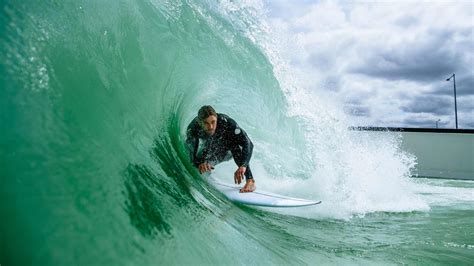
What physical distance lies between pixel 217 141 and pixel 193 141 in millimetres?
247

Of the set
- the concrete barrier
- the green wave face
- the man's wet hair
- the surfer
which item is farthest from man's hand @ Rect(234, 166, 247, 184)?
the concrete barrier

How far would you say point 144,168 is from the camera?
8.73 ft

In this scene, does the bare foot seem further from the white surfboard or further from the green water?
the green water

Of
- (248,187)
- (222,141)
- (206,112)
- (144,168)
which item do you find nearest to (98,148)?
(144,168)

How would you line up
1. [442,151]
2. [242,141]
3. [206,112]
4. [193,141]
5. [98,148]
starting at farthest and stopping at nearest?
[442,151] < [193,141] < [242,141] < [206,112] < [98,148]

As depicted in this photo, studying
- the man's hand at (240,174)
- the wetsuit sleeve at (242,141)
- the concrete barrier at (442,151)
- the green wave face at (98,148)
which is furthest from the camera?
the concrete barrier at (442,151)

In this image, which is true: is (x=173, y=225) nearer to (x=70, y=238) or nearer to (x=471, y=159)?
(x=70, y=238)

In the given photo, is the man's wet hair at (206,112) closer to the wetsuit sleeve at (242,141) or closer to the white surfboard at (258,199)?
the wetsuit sleeve at (242,141)

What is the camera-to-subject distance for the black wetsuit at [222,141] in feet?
13.0

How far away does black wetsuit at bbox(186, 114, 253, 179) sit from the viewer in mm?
3951

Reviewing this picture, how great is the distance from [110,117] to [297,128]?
411 cm

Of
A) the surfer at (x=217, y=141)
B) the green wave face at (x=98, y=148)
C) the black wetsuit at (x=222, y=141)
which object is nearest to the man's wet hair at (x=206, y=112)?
the surfer at (x=217, y=141)

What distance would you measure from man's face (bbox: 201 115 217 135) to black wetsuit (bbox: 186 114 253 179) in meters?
0.09

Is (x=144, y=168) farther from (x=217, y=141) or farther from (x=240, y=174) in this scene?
(x=217, y=141)
